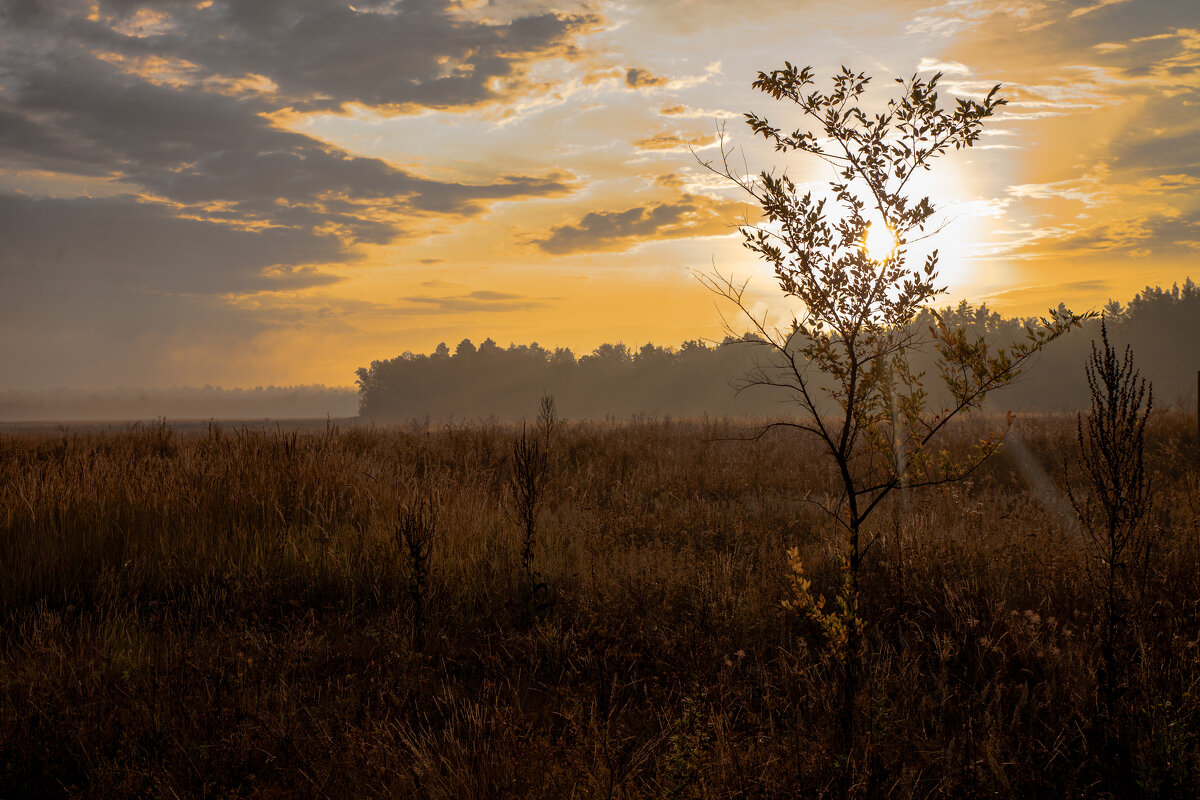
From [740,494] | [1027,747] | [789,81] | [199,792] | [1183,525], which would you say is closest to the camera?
[199,792]

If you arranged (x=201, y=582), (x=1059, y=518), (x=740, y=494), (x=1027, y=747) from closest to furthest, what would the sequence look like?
1. (x=1027, y=747)
2. (x=201, y=582)
3. (x=1059, y=518)
4. (x=740, y=494)

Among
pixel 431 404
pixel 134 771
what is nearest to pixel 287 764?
pixel 134 771

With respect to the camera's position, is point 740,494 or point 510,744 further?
point 740,494

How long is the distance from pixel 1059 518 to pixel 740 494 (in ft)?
14.5

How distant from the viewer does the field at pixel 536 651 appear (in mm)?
3459

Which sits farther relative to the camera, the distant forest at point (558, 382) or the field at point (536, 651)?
the distant forest at point (558, 382)

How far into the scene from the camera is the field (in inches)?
136

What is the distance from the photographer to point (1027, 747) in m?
3.85

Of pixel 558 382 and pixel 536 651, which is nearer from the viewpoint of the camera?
pixel 536 651

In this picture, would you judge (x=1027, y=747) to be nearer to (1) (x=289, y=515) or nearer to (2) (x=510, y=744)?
(2) (x=510, y=744)

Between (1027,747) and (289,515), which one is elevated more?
(289,515)

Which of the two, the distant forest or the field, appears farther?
the distant forest

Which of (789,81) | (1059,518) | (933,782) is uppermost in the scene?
(789,81)

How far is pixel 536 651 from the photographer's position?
4.87 metres
